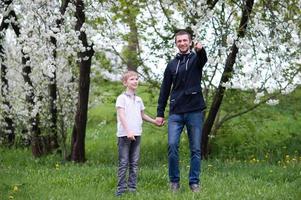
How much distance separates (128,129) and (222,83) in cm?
419

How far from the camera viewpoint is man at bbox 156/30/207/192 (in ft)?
23.4

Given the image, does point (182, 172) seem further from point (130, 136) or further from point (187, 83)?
point (187, 83)

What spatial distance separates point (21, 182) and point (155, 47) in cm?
483

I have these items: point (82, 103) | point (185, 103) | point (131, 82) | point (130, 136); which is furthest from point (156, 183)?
point (82, 103)

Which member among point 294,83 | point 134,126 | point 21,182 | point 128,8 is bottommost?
point 21,182

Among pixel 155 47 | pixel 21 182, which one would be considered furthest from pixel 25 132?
pixel 21 182

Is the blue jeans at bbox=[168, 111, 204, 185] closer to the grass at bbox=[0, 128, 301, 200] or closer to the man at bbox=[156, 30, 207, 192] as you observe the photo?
the man at bbox=[156, 30, 207, 192]

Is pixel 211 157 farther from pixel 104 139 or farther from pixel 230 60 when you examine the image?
pixel 104 139

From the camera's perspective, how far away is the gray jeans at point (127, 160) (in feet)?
23.7

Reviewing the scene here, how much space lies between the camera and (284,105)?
12.9 metres

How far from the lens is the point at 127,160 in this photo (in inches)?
287

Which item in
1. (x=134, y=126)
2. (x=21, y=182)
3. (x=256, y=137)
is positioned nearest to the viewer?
(x=134, y=126)

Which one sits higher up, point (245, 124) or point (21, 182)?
point (245, 124)

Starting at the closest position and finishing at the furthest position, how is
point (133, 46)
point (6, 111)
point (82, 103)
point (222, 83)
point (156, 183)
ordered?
point (156, 183), point (222, 83), point (82, 103), point (133, 46), point (6, 111)
